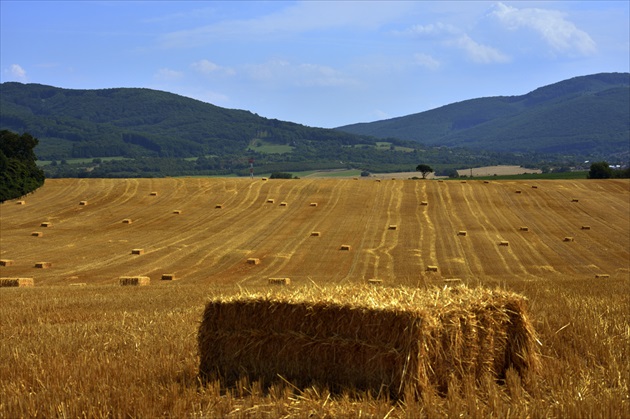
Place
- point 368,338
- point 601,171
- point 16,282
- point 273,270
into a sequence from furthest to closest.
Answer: point 601,171, point 273,270, point 16,282, point 368,338

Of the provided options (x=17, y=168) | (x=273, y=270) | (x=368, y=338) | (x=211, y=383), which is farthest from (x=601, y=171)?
(x=211, y=383)

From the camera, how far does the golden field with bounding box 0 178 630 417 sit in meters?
8.91

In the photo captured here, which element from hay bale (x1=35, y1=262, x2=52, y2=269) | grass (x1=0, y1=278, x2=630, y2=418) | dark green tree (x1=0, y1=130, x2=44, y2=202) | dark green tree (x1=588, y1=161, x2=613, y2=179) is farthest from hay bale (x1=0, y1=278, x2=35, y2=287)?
dark green tree (x1=588, y1=161, x2=613, y2=179)

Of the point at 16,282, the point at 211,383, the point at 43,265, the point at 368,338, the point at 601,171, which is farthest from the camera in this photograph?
the point at 601,171

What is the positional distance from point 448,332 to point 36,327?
9951mm

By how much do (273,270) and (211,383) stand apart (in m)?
29.6

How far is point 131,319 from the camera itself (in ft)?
53.7

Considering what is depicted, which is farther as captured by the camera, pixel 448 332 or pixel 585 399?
pixel 448 332

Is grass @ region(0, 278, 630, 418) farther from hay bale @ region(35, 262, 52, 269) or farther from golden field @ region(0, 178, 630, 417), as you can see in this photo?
hay bale @ region(35, 262, 52, 269)

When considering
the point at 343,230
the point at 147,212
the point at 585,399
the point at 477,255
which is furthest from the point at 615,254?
the point at 585,399

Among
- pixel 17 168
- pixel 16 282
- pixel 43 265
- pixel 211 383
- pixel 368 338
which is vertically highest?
pixel 17 168

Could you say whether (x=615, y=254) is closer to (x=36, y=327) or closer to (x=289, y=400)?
(x=36, y=327)

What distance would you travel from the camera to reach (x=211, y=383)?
9.52 m

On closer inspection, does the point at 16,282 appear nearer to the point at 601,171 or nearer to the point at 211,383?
the point at 211,383
